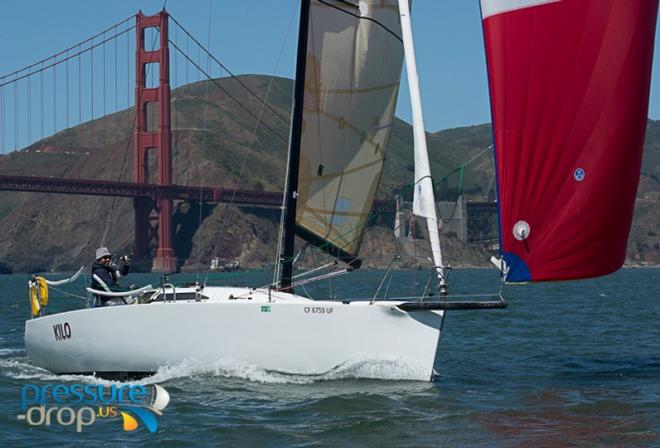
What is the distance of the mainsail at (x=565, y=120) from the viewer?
29.2 ft

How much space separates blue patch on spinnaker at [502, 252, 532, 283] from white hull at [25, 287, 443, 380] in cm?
82

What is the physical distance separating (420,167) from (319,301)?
4.41ft

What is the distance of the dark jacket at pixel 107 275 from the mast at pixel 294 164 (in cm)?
159

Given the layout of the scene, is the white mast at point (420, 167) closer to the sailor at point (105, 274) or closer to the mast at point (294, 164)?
the mast at point (294, 164)

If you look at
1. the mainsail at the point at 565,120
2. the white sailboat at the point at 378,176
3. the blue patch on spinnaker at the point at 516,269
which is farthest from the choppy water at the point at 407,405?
the mainsail at the point at 565,120

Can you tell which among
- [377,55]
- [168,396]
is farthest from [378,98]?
[168,396]

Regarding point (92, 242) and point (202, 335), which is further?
point (92, 242)

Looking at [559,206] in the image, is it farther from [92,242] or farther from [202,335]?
[92,242]

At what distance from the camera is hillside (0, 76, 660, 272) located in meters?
71.6

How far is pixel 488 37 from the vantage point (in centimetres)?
912

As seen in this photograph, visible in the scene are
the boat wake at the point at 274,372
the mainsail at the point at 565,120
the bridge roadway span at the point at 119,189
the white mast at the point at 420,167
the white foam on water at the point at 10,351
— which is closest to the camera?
the mainsail at the point at 565,120

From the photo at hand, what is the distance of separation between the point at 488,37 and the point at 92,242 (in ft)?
244

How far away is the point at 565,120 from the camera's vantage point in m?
8.98
